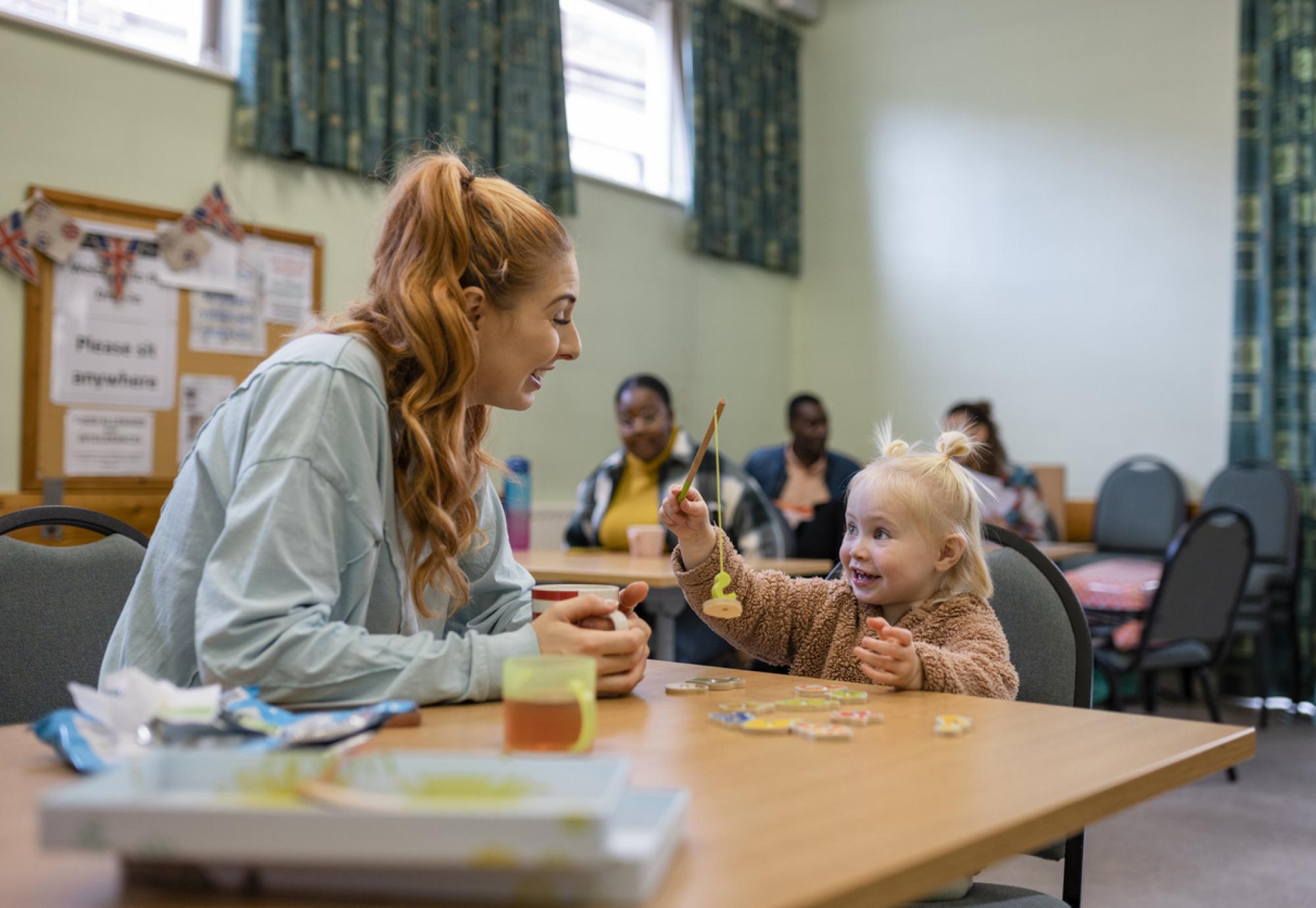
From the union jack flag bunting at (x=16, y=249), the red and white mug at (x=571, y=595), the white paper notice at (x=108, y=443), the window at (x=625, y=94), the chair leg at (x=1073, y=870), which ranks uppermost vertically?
the window at (x=625, y=94)

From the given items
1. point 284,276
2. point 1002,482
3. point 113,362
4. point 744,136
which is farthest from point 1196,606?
point 744,136

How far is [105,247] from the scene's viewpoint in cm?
392

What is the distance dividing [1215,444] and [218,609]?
17.3ft

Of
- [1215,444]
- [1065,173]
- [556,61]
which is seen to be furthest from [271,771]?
[1065,173]

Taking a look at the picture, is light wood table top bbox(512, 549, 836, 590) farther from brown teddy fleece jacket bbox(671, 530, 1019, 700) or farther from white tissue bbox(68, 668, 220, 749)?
white tissue bbox(68, 668, 220, 749)

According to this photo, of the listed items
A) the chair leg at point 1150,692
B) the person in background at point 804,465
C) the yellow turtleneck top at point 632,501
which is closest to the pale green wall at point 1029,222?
the person in background at point 804,465

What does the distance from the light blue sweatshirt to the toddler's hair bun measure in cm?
78

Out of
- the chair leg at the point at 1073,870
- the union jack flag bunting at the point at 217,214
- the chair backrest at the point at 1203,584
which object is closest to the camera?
the chair leg at the point at 1073,870

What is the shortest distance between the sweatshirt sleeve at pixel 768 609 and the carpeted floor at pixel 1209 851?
118 centimetres

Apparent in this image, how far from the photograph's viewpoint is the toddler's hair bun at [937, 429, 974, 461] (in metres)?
1.69

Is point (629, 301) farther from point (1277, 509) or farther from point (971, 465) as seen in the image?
point (1277, 509)

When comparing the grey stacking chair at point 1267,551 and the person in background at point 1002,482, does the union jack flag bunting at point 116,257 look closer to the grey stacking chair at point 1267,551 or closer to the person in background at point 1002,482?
the person in background at point 1002,482

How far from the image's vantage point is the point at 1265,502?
505cm

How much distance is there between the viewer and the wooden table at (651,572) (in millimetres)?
2949
